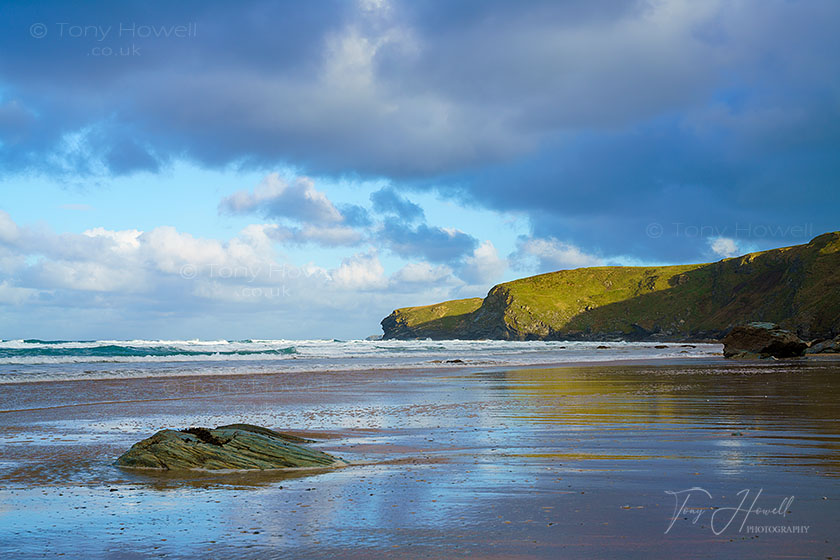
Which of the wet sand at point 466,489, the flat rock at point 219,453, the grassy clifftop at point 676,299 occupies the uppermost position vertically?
the grassy clifftop at point 676,299

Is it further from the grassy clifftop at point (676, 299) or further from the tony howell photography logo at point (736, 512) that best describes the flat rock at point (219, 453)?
the grassy clifftop at point (676, 299)

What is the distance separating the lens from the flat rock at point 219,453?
8992 mm

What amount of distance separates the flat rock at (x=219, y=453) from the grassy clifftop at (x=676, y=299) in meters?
96.5

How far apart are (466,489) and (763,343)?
4473 centimetres

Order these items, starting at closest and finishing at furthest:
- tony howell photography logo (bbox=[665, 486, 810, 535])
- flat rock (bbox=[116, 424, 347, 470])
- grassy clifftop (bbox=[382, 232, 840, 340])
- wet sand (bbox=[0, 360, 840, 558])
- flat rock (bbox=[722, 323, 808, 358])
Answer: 1. wet sand (bbox=[0, 360, 840, 558])
2. tony howell photography logo (bbox=[665, 486, 810, 535])
3. flat rock (bbox=[116, 424, 347, 470])
4. flat rock (bbox=[722, 323, 808, 358])
5. grassy clifftop (bbox=[382, 232, 840, 340])

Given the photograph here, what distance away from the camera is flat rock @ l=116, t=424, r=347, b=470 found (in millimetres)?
8992

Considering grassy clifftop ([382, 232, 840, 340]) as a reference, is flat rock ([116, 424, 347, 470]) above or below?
below

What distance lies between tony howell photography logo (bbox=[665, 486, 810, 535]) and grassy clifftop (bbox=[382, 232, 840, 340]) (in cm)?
9629

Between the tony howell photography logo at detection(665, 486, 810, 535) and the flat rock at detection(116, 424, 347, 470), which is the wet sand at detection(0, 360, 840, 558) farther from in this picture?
the flat rock at detection(116, 424, 347, 470)

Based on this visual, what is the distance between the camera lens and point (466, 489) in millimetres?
7223

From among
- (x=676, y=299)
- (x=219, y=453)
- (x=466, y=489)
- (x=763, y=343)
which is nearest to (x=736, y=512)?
(x=466, y=489)

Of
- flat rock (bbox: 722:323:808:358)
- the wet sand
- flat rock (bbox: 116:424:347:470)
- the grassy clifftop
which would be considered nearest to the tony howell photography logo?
the wet sand

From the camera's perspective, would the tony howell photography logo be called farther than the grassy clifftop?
No

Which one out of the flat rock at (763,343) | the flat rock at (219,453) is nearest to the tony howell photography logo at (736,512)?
the flat rock at (219,453)
